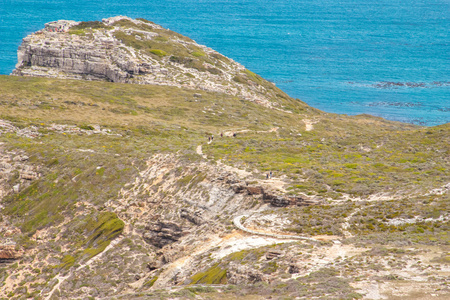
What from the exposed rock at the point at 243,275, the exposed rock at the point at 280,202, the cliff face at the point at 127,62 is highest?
the cliff face at the point at 127,62

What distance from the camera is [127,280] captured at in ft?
143

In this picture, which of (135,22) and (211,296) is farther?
(135,22)

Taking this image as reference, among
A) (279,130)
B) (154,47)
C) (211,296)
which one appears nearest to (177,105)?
(279,130)

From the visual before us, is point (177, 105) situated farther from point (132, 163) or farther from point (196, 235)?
point (196, 235)

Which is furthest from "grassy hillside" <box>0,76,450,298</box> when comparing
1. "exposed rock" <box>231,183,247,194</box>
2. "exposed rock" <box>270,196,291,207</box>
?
"exposed rock" <box>231,183,247,194</box>

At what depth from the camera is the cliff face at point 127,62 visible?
368 feet

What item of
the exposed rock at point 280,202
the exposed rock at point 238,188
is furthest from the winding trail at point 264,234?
the exposed rock at point 238,188

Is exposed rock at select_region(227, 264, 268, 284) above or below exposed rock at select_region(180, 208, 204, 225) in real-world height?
below

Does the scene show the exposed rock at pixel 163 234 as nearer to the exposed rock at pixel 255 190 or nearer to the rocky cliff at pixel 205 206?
the rocky cliff at pixel 205 206

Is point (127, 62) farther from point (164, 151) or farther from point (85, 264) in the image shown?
point (85, 264)

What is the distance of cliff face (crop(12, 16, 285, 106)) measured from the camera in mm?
112312

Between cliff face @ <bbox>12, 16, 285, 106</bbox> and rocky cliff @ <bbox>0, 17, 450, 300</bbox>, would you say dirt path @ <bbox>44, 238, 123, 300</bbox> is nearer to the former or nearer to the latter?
rocky cliff @ <bbox>0, 17, 450, 300</bbox>

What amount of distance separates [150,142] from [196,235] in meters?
30.6

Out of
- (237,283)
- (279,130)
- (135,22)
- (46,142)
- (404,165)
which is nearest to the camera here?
(237,283)
